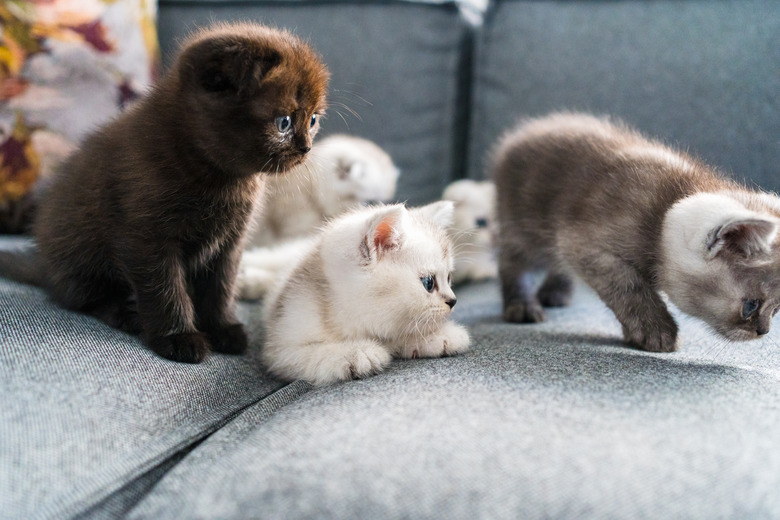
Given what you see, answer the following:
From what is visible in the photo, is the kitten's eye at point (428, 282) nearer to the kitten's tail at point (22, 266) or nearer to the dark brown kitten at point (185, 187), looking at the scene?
the dark brown kitten at point (185, 187)

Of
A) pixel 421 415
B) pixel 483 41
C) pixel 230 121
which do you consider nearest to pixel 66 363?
pixel 230 121

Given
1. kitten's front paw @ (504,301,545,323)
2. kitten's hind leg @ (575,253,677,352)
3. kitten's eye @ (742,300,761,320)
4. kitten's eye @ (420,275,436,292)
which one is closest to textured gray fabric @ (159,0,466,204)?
kitten's front paw @ (504,301,545,323)

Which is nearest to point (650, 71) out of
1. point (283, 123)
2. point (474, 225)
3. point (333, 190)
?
point (474, 225)

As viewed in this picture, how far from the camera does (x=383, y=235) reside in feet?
4.20

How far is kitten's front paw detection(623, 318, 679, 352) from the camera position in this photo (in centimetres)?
140

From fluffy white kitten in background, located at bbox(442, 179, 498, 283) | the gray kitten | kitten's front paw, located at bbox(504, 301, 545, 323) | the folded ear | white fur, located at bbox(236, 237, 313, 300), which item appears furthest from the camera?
fluffy white kitten in background, located at bbox(442, 179, 498, 283)

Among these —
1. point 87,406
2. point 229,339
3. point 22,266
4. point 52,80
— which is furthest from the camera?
point 52,80

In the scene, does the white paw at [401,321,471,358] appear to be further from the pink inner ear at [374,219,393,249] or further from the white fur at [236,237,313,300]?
the white fur at [236,237,313,300]

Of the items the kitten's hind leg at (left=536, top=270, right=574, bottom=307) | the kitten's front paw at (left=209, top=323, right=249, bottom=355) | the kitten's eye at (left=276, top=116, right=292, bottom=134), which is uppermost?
the kitten's eye at (left=276, top=116, right=292, bottom=134)

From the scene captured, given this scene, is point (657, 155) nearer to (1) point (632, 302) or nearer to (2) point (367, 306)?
(1) point (632, 302)

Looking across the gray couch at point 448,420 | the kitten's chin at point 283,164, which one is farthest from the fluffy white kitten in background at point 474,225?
the kitten's chin at point 283,164

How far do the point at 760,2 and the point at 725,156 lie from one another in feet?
1.57

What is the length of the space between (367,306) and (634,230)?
0.71m

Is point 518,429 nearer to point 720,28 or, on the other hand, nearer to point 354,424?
point 354,424
